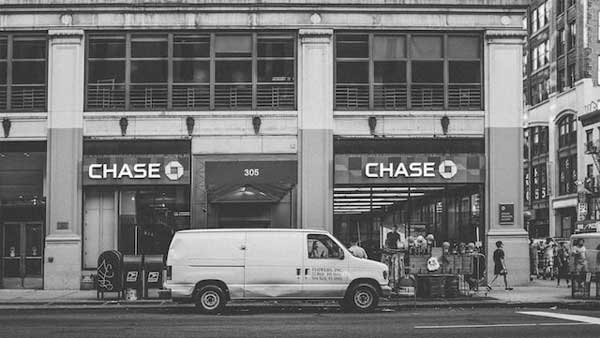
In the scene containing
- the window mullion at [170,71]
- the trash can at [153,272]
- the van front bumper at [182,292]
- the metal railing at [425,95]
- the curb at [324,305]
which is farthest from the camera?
the metal railing at [425,95]

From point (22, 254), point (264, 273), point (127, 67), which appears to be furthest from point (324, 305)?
point (22, 254)

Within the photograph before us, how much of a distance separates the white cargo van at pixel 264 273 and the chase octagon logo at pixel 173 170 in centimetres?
803

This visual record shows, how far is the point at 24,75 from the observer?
95.5ft

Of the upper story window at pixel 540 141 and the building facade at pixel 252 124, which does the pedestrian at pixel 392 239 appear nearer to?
the building facade at pixel 252 124

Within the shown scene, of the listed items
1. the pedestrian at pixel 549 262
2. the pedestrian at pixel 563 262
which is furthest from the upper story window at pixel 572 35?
the pedestrian at pixel 563 262

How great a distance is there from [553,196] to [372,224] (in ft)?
141

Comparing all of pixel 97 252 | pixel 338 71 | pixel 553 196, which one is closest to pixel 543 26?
pixel 553 196

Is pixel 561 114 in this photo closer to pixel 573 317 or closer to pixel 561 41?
pixel 561 41

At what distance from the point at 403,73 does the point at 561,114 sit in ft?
138

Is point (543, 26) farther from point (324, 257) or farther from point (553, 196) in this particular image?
point (324, 257)

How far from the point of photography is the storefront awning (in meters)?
28.3

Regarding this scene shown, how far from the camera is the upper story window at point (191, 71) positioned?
28938 mm

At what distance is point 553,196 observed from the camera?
6825 cm

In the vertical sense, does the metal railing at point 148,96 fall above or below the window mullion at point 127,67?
below
